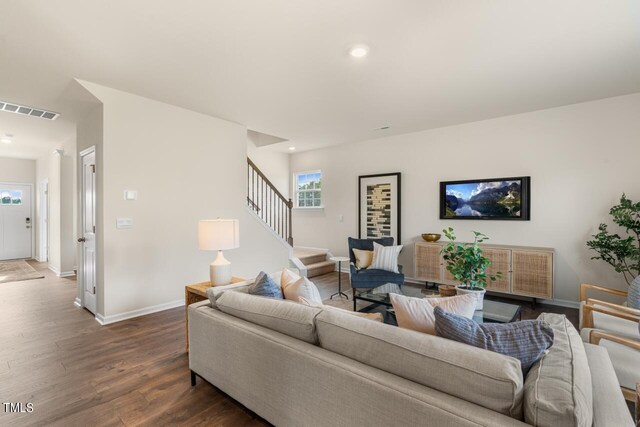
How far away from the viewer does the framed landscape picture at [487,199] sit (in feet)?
14.7

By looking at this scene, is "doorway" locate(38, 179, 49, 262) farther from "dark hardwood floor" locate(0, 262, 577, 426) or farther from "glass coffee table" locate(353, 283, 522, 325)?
"glass coffee table" locate(353, 283, 522, 325)

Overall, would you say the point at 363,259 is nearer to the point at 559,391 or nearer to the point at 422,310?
the point at 422,310

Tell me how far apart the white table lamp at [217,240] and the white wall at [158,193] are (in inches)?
58.2

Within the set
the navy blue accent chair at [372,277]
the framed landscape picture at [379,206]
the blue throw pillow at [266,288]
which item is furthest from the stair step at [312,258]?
the blue throw pillow at [266,288]

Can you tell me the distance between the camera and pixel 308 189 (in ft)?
23.6

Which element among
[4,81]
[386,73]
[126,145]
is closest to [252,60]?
[386,73]

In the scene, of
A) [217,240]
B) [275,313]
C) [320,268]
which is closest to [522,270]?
[320,268]

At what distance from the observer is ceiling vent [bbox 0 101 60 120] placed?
3948mm

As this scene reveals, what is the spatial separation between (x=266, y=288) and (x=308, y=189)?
5142 millimetres

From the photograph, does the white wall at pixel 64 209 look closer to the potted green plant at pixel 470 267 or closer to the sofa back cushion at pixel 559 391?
the potted green plant at pixel 470 267

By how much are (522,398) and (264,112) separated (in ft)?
13.5

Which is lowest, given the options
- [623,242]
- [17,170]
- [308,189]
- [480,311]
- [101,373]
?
[101,373]

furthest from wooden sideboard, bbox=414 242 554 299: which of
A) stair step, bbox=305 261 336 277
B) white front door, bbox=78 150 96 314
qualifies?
white front door, bbox=78 150 96 314

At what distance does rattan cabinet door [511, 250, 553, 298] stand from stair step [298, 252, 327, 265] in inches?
137
